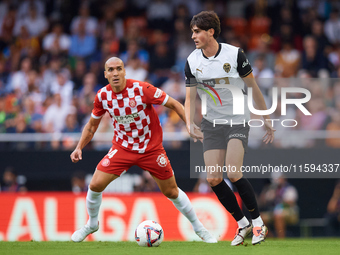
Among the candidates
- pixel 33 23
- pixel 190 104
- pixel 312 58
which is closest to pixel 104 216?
pixel 190 104

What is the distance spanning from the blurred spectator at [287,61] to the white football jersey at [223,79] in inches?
228

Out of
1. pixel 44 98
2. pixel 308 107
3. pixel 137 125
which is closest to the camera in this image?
pixel 137 125

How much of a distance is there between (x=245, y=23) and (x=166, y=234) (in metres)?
6.53

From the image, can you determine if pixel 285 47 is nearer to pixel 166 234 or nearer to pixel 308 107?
pixel 308 107

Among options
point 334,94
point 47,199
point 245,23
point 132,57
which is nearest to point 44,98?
point 132,57

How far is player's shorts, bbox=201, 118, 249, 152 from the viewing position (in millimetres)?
6551

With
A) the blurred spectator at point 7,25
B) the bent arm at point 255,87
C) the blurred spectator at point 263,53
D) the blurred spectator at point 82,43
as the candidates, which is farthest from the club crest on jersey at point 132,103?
the blurred spectator at point 7,25

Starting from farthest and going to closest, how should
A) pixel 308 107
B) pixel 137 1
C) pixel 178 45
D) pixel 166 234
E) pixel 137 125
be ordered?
1. pixel 137 1
2. pixel 178 45
3. pixel 308 107
4. pixel 166 234
5. pixel 137 125

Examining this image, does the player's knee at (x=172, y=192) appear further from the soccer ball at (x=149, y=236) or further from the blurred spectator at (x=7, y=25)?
the blurred spectator at (x=7, y=25)

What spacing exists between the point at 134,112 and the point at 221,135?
1.08 meters

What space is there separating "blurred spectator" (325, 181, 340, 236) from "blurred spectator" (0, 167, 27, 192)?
6135mm

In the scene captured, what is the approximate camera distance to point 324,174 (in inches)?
448

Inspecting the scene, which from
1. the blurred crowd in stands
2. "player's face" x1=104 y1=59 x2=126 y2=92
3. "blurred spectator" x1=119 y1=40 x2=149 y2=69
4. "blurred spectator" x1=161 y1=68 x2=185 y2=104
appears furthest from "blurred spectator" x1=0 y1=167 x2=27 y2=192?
"player's face" x1=104 y1=59 x2=126 y2=92

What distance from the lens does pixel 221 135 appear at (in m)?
6.69
